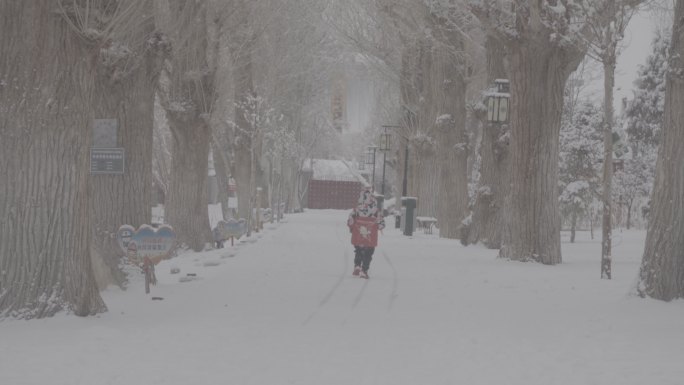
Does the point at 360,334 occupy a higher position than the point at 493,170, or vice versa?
the point at 493,170

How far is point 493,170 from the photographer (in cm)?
1923

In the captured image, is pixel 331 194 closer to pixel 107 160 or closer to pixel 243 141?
pixel 243 141

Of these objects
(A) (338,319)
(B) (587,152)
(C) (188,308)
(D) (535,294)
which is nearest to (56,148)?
(C) (188,308)

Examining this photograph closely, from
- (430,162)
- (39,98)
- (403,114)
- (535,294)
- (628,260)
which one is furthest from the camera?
(403,114)

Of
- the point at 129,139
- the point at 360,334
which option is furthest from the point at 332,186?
the point at 360,334

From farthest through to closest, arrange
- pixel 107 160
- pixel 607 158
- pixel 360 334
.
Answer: pixel 607 158 → pixel 107 160 → pixel 360 334

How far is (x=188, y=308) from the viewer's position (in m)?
9.06

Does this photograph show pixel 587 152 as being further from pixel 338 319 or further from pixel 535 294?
pixel 338 319

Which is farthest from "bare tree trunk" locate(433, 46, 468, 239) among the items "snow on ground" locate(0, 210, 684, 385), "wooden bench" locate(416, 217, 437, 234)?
"snow on ground" locate(0, 210, 684, 385)

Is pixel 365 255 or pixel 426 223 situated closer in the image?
pixel 365 255

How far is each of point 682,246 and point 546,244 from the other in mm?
5537

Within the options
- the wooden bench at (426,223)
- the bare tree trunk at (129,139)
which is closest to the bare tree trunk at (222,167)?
the wooden bench at (426,223)

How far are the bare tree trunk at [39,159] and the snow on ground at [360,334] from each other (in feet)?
1.37

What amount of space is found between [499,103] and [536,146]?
9.45 ft
